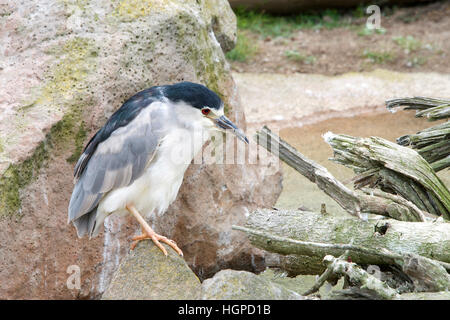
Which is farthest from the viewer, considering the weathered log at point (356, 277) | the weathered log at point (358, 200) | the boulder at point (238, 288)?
the weathered log at point (358, 200)

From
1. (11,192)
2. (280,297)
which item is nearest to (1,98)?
(11,192)

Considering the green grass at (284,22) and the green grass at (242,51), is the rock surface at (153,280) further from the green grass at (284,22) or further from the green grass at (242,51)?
the green grass at (284,22)

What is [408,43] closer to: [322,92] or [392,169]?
[322,92]

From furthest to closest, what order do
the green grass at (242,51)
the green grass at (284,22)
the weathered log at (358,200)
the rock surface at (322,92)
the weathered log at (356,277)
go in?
1. the green grass at (284,22)
2. the green grass at (242,51)
3. the rock surface at (322,92)
4. the weathered log at (358,200)
5. the weathered log at (356,277)

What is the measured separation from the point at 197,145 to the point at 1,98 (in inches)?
51.7

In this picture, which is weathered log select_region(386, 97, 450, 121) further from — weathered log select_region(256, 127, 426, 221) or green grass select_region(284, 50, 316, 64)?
green grass select_region(284, 50, 316, 64)

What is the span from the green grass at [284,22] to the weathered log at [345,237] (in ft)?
22.0

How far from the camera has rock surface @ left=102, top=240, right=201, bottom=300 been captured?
321cm

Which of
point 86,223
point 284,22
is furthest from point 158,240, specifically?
point 284,22

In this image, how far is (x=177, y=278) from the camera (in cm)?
333

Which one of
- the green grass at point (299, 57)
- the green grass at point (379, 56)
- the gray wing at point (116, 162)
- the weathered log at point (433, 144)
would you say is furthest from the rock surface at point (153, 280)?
the green grass at point (379, 56)

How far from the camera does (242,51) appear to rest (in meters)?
9.71

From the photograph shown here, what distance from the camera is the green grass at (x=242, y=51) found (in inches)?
380

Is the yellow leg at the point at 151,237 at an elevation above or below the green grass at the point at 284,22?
below
